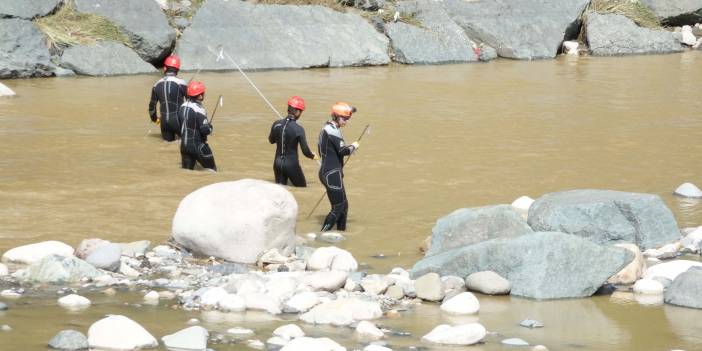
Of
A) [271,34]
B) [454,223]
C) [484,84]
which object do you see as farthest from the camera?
[271,34]

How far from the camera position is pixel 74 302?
9805 millimetres

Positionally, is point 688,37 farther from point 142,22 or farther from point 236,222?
point 236,222

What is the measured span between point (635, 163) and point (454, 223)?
21.3 ft

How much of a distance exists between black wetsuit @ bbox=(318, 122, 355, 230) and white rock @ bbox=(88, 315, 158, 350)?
16.9 ft

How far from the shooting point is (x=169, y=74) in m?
19.2

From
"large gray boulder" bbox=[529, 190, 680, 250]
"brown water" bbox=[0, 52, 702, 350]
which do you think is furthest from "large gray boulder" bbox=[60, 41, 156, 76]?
"large gray boulder" bbox=[529, 190, 680, 250]

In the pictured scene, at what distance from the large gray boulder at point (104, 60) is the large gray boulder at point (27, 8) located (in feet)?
5.03

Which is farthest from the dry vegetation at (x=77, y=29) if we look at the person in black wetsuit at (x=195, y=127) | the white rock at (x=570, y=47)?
the white rock at (x=570, y=47)

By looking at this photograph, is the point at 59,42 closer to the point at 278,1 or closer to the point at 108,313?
the point at 278,1

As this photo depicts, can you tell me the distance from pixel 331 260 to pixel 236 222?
3.41ft

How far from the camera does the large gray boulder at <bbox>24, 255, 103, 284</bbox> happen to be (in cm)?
1059

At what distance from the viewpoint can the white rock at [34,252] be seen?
11359 mm

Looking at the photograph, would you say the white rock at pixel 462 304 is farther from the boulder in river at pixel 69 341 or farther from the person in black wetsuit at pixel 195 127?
the person in black wetsuit at pixel 195 127

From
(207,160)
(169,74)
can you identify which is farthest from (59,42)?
(207,160)
